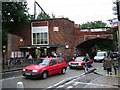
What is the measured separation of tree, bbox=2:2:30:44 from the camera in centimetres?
3472

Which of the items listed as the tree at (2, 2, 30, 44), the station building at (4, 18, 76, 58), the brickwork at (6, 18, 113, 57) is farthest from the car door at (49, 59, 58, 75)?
the brickwork at (6, 18, 113, 57)

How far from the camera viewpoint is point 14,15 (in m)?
37.1

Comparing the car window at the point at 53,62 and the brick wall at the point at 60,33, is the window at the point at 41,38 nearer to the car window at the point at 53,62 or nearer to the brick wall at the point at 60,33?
the brick wall at the point at 60,33

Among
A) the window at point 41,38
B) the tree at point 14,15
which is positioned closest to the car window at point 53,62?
the tree at point 14,15

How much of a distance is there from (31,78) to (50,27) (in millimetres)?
22615

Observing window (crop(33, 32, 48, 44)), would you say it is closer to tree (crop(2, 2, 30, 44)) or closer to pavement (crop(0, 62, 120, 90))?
tree (crop(2, 2, 30, 44))

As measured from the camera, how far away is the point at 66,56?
3938cm

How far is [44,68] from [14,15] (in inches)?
823

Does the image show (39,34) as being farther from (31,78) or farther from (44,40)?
(31,78)

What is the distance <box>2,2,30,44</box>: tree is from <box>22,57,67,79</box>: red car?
14.0m

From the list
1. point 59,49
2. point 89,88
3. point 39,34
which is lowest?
point 89,88

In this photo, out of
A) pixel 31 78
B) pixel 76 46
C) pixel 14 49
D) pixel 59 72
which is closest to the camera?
pixel 31 78

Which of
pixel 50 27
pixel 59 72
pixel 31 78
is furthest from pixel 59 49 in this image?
pixel 31 78

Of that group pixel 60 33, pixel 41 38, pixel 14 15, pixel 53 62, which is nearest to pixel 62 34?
pixel 60 33
